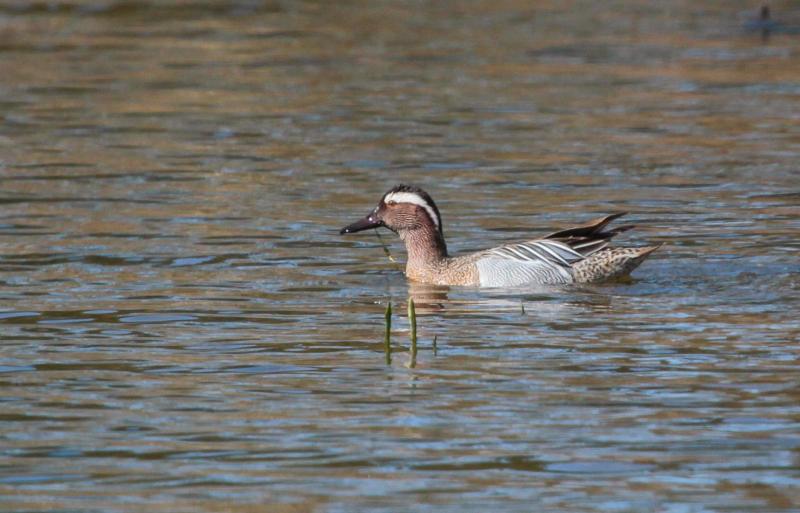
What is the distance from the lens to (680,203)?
15.8 metres

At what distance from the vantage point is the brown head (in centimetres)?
1350

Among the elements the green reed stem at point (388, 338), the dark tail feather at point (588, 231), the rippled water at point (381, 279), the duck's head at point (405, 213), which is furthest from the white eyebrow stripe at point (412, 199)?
the green reed stem at point (388, 338)

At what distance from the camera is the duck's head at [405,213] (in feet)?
44.3

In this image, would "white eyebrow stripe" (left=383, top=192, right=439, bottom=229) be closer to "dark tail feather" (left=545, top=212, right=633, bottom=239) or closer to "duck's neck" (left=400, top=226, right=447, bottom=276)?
"duck's neck" (left=400, top=226, right=447, bottom=276)

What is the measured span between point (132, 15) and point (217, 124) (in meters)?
10.4

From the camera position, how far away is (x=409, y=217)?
537 inches

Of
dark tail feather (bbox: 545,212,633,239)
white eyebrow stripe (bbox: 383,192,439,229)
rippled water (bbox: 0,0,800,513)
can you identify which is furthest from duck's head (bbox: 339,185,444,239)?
dark tail feather (bbox: 545,212,633,239)

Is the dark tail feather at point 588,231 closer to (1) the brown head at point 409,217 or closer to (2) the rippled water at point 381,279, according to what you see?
(2) the rippled water at point 381,279

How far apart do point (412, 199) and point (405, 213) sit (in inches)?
6.4

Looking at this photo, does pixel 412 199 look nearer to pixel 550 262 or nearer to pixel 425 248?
pixel 425 248

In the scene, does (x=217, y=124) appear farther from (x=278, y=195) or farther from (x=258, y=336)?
(x=258, y=336)

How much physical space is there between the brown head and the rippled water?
1.18ft

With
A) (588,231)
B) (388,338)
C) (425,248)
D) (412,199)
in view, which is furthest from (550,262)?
(388,338)

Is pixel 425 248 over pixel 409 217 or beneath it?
beneath
